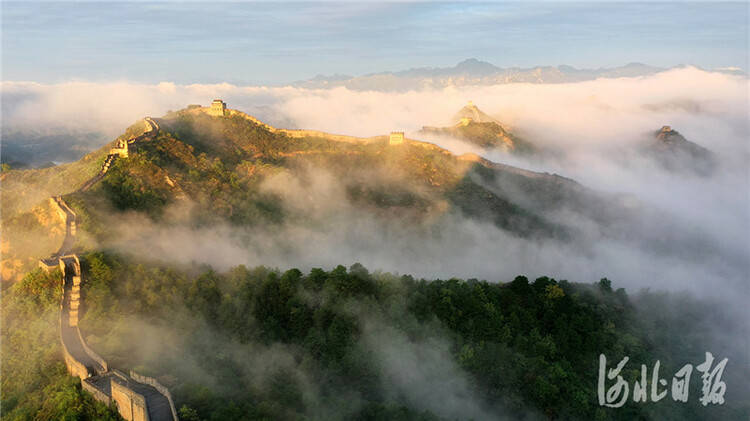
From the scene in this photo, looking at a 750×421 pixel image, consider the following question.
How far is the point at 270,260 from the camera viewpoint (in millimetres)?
46562

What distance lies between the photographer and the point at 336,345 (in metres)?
33.0

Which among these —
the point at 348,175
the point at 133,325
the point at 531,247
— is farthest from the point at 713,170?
the point at 133,325

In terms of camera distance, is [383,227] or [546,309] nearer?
[546,309]

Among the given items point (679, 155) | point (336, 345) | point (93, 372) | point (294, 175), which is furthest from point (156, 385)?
point (679, 155)

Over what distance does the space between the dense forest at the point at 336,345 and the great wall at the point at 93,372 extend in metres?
0.51

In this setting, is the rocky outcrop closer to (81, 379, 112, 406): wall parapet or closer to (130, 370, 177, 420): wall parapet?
(130, 370, 177, 420): wall parapet

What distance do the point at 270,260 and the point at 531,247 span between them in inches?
1263

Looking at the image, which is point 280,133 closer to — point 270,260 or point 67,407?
point 270,260

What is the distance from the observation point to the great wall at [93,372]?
20.6m

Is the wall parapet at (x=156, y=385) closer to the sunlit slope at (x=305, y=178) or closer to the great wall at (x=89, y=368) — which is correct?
the great wall at (x=89, y=368)

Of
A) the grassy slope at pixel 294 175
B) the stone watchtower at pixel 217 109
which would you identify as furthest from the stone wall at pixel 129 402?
the stone watchtower at pixel 217 109

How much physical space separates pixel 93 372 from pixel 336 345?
45.6 feet

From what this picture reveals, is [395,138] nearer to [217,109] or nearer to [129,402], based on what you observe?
[217,109]

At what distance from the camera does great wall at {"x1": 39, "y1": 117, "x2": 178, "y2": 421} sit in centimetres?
2064
